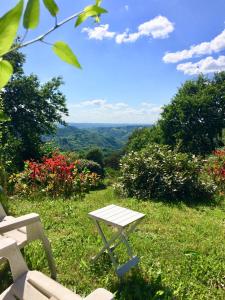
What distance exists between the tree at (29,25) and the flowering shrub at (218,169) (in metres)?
11.8

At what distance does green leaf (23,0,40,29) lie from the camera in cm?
40

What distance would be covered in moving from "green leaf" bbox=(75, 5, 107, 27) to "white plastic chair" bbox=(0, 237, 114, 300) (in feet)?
8.71

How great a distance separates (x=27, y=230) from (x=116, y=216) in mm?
1533

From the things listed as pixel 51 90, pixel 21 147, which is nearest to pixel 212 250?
pixel 21 147

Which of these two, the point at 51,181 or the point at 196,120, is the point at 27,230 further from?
the point at 196,120

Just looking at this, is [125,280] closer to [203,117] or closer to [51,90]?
[51,90]

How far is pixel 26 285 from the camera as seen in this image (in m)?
3.10

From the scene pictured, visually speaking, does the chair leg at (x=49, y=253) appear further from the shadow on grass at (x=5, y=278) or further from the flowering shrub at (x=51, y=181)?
the flowering shrub at (x=51, y=181)

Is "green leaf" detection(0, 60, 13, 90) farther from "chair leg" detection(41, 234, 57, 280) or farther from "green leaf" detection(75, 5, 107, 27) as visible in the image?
"chair leg" detection(41, 234, 57, 280)

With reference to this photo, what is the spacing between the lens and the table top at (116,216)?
16.2 ft

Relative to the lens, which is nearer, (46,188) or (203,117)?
(46,188)

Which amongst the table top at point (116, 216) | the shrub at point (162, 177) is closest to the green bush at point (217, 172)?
the shrub at point (162, 177)

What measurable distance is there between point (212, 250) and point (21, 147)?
13578mm

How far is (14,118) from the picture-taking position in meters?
26.7
